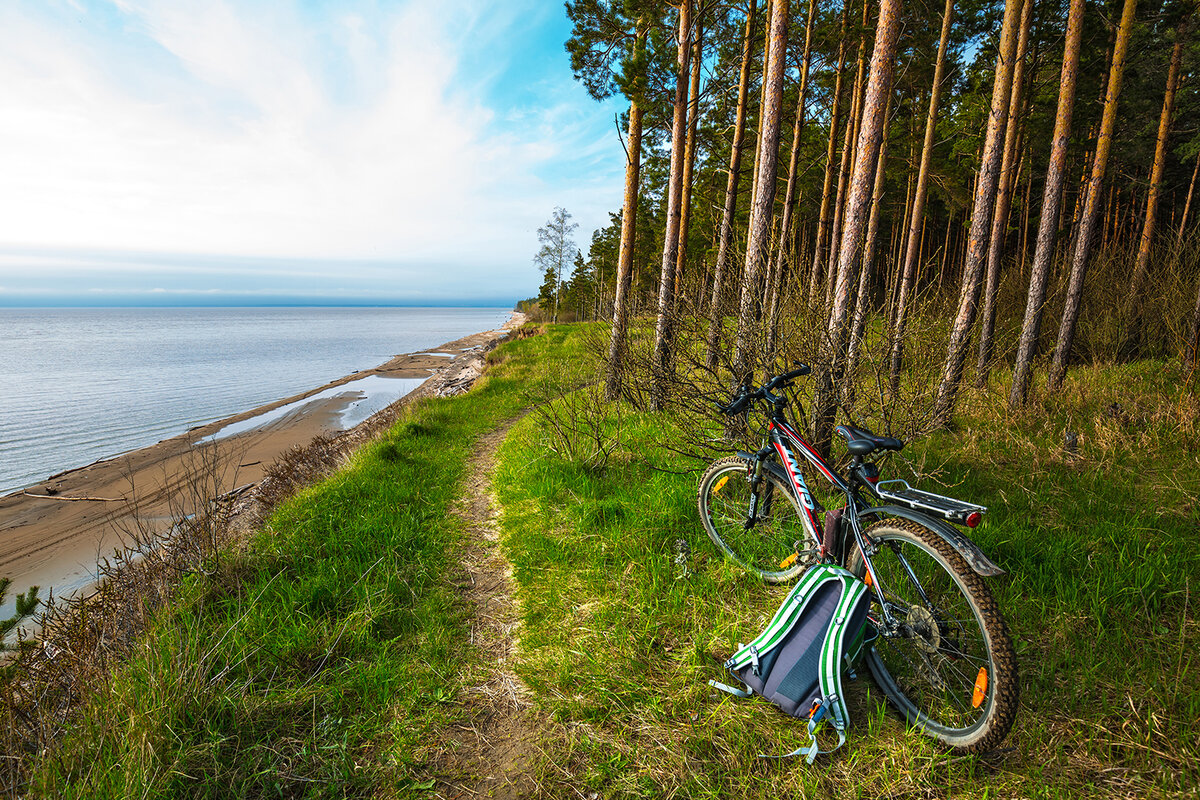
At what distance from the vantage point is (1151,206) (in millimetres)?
9875

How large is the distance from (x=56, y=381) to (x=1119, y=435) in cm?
3851

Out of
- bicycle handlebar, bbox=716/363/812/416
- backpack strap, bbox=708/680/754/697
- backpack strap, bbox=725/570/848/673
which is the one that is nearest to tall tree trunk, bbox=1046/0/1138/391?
bicycle handlebar, bbox=716/363/812/416

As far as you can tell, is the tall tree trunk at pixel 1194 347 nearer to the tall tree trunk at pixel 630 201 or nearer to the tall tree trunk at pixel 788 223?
the tall tree trunk at pixel 788 223

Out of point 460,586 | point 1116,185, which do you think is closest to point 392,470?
point 460,586

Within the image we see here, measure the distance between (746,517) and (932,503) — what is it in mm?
1673

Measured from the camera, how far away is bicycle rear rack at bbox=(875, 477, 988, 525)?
6.81 ft

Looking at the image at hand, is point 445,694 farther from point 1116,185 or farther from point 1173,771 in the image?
point 1116,185

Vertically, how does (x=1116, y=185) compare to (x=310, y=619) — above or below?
above

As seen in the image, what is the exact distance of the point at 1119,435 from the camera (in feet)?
17.8

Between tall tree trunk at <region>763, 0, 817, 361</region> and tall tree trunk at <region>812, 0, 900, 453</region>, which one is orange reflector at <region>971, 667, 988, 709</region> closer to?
tall tree trunk at <region>812, 0, 900, 453</region>

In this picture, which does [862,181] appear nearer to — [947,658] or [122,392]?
[947,658]

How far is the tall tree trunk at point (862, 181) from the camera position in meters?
4.21

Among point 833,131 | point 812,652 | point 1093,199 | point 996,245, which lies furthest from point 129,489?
point 833,131

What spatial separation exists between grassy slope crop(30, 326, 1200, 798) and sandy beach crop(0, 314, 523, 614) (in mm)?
1130
